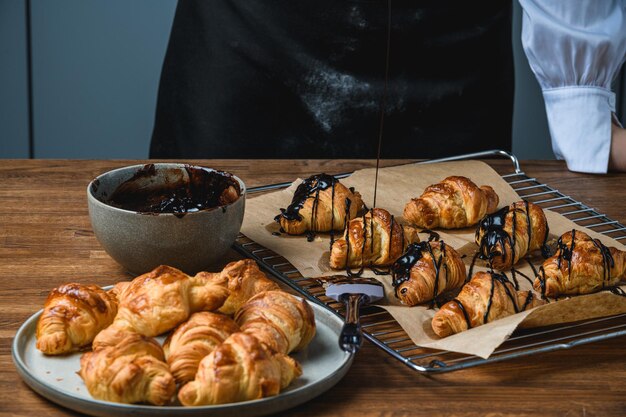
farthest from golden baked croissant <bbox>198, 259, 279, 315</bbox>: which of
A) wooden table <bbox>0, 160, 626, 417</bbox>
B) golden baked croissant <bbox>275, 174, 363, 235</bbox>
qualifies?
golden baked croissant <bbox>275, 174, 363, 235</bbox>

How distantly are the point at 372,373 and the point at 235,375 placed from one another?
0.68 feet

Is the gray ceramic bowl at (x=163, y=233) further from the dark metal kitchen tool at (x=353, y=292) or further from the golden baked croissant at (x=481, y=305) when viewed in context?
the golden baked croissant at (x=481, y=305)

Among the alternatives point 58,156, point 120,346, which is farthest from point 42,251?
point 58,156

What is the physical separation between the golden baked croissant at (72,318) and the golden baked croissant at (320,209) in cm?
48

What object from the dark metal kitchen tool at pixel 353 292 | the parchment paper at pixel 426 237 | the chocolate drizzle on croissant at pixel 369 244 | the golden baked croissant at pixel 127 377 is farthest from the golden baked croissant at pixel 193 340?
the chocolate drizzle on croissant at pixel 369 244

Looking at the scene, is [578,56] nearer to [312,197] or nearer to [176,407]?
[312,197]

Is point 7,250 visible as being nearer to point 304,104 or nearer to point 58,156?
point 304,104

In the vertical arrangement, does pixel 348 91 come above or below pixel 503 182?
above

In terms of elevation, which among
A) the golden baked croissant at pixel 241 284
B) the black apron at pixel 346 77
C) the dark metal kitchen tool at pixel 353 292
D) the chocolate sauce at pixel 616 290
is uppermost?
the black apron at pixel 346 77

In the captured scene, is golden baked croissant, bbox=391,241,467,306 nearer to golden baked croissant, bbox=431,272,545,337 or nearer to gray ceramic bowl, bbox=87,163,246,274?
golden baked croissant, bbox=431,272,545,337

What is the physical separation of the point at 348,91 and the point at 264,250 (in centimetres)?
72

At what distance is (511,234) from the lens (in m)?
1.38

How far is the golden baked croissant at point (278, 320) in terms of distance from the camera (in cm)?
98

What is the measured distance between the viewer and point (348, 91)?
2043mm
